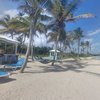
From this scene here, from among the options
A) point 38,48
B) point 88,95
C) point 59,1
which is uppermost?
point 59,1

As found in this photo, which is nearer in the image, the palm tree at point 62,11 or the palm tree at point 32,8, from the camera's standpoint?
the palm tree at point 32,8

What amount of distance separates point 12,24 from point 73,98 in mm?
11173

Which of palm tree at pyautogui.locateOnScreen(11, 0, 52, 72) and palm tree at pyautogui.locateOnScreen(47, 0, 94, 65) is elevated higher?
palm tree at pyautogui.locateOnScreen(47, 0, 94, 65)

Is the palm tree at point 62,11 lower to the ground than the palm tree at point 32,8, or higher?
higher

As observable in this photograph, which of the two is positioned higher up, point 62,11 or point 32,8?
point 62,11

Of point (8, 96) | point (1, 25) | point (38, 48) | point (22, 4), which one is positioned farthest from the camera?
point (38, 48)

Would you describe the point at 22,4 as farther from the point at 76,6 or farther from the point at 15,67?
the point at 76,6

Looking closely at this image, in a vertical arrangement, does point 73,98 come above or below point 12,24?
below

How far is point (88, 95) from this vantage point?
721 cm

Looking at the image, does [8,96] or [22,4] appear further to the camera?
[22,4]

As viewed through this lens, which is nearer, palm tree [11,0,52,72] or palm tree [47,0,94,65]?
palm tree [11,0,52,72]

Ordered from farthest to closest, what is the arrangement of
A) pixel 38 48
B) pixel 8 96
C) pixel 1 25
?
pixel 38 48 → pixel 1 25 → pixel 8 96

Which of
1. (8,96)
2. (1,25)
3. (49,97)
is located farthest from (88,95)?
(1,25)

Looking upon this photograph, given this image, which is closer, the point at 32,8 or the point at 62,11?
the point at 32,8
